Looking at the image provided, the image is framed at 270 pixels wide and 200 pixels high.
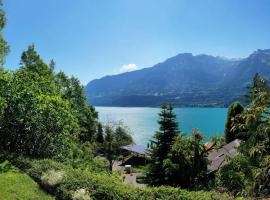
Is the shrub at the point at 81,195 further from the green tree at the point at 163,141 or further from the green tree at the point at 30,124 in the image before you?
the green tree at the point at 163,141

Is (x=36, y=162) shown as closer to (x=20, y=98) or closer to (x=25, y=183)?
(x=25, y=183)

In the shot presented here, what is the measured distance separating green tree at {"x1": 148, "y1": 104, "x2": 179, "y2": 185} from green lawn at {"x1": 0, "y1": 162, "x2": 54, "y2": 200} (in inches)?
678

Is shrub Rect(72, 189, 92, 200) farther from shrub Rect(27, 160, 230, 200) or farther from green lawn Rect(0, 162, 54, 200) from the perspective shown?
green lawn Rect(0, 162, 54, 200)

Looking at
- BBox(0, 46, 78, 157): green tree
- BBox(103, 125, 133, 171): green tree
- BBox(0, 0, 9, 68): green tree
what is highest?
BBox(0, 0, 9, 68): green tree

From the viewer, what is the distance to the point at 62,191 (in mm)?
14125

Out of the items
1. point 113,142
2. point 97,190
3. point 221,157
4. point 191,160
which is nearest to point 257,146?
point 97,190

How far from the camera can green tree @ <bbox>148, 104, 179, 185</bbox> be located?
107 ft

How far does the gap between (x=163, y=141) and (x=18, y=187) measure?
2031 cm

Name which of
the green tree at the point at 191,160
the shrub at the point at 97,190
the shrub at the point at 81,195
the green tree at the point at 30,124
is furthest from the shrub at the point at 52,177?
the green tree at the point at 191,160

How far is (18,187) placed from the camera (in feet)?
46.8

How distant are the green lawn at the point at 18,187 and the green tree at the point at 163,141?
17.2m

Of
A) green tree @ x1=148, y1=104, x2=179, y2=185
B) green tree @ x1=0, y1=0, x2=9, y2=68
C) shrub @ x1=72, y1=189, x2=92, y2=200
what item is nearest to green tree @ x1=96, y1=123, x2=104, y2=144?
green tree @ x1=148, y1=104, x2=179, y2=185

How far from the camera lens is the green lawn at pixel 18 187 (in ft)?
43.6

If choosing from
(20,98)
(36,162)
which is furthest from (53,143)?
(36,162)
